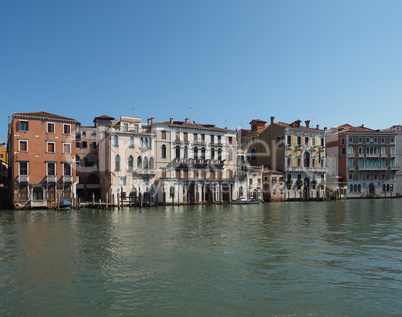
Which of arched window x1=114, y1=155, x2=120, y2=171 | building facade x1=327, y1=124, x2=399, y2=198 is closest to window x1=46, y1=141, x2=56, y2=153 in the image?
arched window x1=114, y1=155, x2=120, y2=171

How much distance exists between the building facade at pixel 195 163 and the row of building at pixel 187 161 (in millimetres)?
130

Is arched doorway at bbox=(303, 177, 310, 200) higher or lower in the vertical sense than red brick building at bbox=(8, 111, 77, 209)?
lower

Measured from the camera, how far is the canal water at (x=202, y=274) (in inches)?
328

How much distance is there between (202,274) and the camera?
10.9m

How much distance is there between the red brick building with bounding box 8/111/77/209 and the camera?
37.9 m

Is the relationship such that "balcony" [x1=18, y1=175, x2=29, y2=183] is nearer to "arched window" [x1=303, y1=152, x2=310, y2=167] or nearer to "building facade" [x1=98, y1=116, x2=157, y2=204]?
"building facade" [x1=98, y1=116, x2=157, y2=204]

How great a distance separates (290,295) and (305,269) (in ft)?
8.48

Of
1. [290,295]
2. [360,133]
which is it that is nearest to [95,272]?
[290,295]

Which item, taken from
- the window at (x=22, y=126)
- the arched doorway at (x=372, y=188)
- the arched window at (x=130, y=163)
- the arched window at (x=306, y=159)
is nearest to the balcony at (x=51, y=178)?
the window at (x=22, y=126)

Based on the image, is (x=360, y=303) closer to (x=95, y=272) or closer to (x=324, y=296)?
(x=324, y=296)

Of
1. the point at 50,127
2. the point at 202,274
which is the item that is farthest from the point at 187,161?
the point at 202,274

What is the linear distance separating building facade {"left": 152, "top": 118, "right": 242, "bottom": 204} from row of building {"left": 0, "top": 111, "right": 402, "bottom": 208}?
0.13 meters

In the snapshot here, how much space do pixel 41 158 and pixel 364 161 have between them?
50.6m

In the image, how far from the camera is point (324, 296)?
351 inches
